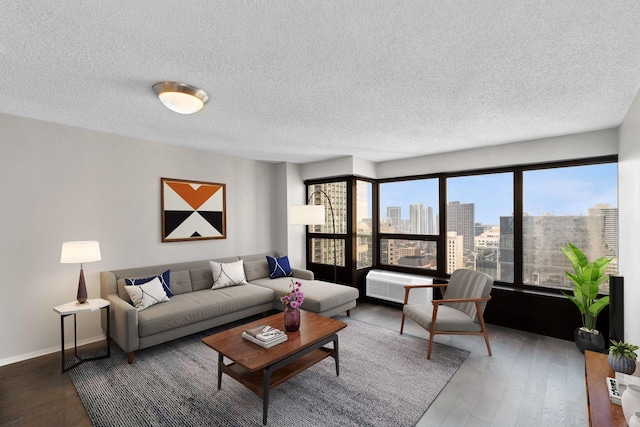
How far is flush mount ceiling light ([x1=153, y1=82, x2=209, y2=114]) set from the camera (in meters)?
2.22

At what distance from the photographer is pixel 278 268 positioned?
188 inches

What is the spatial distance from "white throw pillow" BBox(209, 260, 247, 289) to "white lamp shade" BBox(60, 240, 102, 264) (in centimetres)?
150

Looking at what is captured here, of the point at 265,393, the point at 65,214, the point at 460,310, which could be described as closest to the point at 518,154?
the point at 460,310

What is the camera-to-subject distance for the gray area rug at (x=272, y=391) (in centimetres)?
215

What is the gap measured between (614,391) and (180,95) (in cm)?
330

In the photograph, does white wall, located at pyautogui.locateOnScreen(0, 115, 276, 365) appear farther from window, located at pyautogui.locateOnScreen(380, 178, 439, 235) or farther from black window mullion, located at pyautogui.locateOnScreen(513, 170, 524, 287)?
black window mullion, located at pyautogui.locateOnScreen(513, 170, 524, 287)

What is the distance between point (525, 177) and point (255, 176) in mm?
4038

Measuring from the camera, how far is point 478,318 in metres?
3.16

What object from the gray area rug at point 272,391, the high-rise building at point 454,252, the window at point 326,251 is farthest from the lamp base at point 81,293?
the high-rise building at point 454,252

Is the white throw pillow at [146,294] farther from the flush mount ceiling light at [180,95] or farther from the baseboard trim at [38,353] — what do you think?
the flush mount ceiling light at [180,95]

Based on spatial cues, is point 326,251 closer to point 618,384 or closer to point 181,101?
point 181,101

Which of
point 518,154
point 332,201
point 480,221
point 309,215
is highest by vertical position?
point 518,154

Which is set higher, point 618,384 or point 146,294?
point 146,294

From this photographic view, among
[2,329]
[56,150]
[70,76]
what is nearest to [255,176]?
[56,150]
